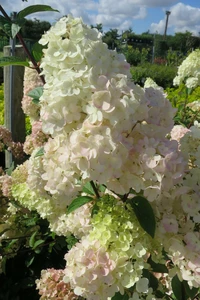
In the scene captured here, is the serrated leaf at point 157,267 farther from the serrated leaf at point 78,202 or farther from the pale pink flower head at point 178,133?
the pale pink flower head at point 178,133

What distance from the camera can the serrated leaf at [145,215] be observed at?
1.01m

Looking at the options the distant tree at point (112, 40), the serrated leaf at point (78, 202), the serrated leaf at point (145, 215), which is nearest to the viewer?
the serrated leaf at point (145, 215)

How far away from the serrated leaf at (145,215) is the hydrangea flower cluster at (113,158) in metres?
0.02

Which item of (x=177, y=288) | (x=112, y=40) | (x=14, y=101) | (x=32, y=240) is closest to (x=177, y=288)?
(x=177, y=288)

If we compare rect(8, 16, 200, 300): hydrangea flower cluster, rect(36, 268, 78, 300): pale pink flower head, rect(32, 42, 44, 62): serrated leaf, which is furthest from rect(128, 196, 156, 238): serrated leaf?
rect(36, 268, 78, 300): pale pink flower head

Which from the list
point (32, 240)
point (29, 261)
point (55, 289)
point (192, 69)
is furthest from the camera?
point (192, 69)

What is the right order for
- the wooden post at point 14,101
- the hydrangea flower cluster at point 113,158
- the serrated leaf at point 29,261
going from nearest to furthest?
the hydrangea flower cluster at point 113,158 < the serrated leaf at point 29,261 < the wooden post at point 14,101

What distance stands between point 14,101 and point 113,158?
2.85 metres

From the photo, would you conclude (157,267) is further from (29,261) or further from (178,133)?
(29,261)

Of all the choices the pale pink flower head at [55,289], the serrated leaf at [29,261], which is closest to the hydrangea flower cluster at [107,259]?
the pale pink flower head at [55,289]

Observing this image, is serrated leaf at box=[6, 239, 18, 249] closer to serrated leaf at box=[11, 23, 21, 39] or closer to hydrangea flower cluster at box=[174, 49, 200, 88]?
serrated leaf at box=[11, 23, 21, 39]

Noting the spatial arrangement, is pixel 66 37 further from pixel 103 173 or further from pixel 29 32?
pixel 29 32

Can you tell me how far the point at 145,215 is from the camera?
3.34ft

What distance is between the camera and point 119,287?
0.99 m
